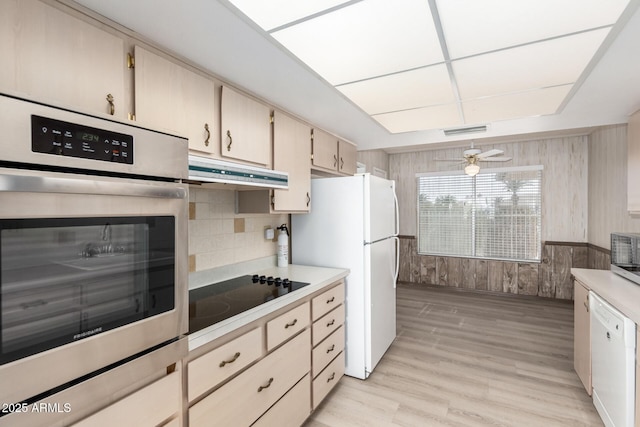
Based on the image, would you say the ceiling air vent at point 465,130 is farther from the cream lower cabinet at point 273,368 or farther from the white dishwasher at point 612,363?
the cream lower cabinet at point 273,368

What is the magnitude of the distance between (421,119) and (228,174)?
1.94 m

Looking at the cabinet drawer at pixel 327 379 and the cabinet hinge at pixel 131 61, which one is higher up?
the cabinet hinge at pixel 131 61

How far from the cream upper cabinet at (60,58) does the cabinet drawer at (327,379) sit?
77.4 inches

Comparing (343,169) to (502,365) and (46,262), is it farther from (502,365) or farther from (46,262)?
(46,262)

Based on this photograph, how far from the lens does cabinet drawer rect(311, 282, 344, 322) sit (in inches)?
83.2

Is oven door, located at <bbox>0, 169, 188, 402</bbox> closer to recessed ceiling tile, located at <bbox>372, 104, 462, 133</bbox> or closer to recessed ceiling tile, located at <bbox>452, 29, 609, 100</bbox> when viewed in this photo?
recessed ceiling tile, located at <bbox>452, 29, 609, 100</bbox>

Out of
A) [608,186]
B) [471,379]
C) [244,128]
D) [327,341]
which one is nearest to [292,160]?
[244,128]

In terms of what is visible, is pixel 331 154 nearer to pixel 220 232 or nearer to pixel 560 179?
pixel 220 232

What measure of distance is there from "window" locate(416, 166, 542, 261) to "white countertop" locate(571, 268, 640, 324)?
2.56 metres

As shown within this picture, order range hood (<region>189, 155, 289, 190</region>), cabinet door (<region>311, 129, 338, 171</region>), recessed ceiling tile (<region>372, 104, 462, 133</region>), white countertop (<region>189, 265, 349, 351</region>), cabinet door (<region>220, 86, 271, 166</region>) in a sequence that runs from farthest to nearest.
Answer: cabinet door (<region>311, 129, 338, 171</region>) < recessed ceiling tile (<region>372, 104, 462, 133</region>) < cabinet door (<region>220, 86, 271, 166</region>) < range hood (<region>189, 155, 289, 190</region>) < white countertop (<region>189, 265, 349, 351</region>)

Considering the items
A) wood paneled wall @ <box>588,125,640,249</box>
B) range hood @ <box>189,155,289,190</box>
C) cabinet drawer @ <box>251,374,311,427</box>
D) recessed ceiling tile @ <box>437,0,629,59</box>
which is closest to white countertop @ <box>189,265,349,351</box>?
cabinet drawer @ <box>251,374,311,427</box>

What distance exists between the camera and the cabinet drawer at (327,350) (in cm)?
211

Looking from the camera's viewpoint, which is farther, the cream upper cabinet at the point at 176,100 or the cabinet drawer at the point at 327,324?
the cabinet drawer at the point at 327,324

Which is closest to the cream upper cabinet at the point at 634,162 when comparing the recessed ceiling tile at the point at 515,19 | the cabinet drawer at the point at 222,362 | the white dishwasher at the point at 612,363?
the white dishwasher at the point at 612,363
